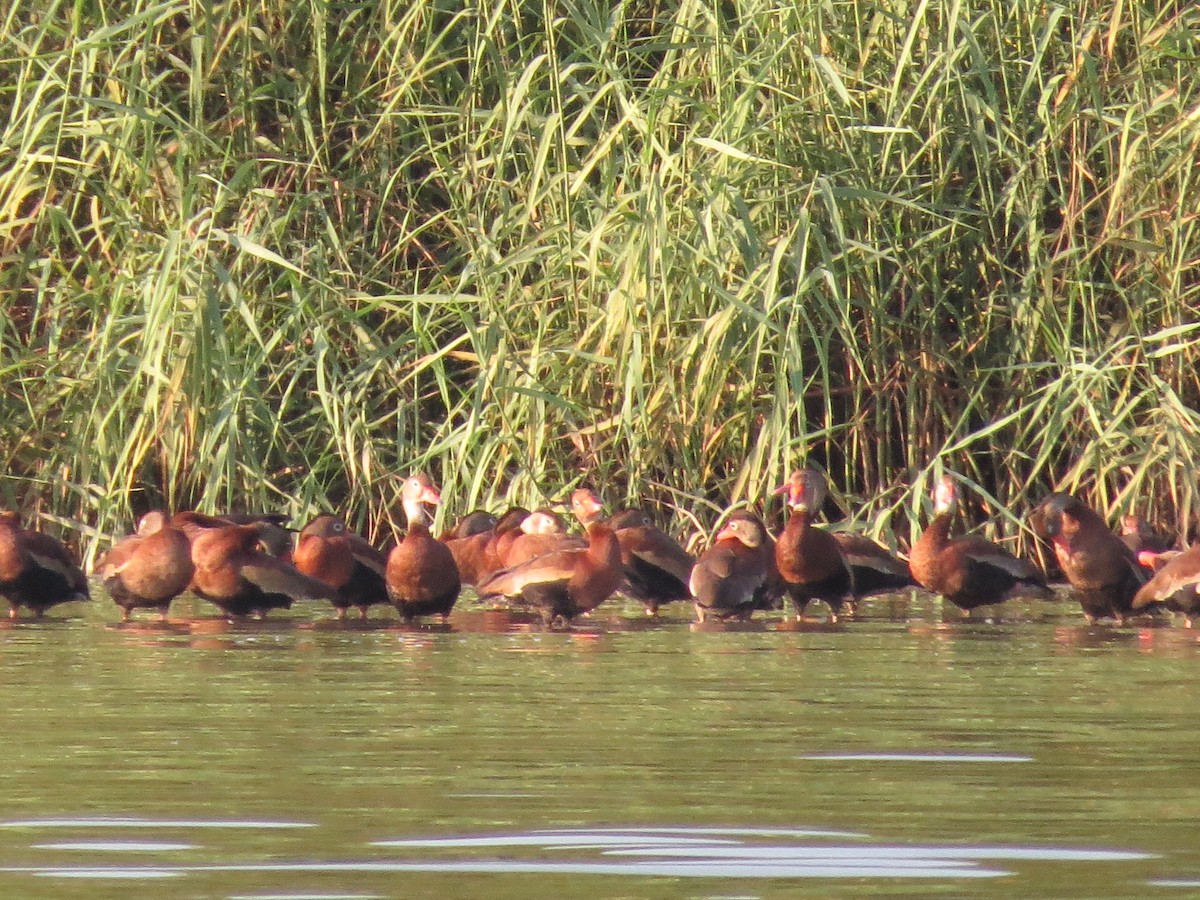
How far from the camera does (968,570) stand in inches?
315

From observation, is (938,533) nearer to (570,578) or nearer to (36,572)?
(570,578)

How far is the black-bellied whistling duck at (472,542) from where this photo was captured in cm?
846

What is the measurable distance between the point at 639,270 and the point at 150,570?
1946 mm

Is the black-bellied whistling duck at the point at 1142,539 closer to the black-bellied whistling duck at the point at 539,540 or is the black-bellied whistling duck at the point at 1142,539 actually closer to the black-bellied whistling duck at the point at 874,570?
the black-bellied whistling duck at the point at 874,570

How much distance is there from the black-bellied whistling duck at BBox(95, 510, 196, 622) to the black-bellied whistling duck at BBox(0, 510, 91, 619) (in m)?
0.11

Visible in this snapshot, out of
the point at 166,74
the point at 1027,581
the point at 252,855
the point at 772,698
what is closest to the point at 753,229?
the point at 1027,581

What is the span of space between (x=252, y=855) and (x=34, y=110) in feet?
20.1

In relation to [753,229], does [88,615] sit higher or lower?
lower

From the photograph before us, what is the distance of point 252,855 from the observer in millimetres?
3637

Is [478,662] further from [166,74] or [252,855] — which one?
[166,74]

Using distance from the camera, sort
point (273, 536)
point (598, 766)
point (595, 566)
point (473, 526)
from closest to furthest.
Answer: point (598, 766), point (595, 566), point (273, 536), point (473, 526)

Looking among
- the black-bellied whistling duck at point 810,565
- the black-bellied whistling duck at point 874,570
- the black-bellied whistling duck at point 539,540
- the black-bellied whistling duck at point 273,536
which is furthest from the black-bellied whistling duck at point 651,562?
the black-bellied whistling duck at point 273,536

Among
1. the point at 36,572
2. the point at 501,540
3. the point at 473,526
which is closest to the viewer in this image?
the point at 36,572

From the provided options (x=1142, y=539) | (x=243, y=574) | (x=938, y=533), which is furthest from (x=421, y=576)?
(x=1142, y=539)
